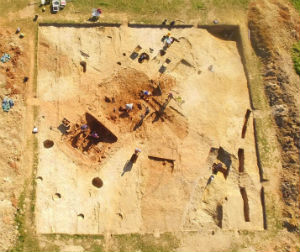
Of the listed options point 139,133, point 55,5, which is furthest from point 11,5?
point 139,133

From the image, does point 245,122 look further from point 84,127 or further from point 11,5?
point 11,5

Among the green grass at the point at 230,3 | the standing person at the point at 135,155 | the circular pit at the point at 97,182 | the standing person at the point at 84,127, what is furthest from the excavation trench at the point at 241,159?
the green grass at the point at 230,3

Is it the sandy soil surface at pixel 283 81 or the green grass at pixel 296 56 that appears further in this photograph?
the green grass at pixel 296 56

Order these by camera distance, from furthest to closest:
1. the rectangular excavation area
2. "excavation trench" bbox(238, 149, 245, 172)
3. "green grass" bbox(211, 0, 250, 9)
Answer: "green grass" bbox(211, 0, 250, 9) → "excavation trench" bbox(238, 149, 245, 172) → the rectangular excavation area

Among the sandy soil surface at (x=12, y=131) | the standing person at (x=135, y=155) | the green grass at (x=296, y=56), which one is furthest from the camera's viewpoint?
the green grass at (x=296, y=56)

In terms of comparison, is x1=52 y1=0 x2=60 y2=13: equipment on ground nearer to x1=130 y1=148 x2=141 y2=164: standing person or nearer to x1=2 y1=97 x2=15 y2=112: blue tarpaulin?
x1=2 y1=97 x2=15 y2=112: blue tarpaulin

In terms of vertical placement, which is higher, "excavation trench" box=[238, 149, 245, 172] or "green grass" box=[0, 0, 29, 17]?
"green grass" box=[0, 0, 29, 17]

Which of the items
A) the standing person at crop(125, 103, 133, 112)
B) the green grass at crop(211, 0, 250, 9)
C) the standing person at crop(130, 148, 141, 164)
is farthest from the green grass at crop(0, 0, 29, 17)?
the green grass at crop(211, 0, 250, 9)

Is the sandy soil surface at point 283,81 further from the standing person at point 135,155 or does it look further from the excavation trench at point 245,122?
the standing person at point 135,155
